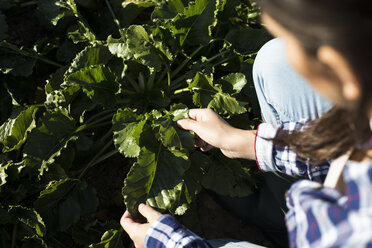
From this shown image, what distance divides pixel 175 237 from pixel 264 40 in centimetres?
83

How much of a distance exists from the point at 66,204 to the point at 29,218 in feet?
0.40

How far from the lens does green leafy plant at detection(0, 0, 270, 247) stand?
1.41 metres

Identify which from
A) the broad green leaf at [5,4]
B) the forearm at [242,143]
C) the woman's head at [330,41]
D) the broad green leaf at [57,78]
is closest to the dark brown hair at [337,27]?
the woman's head at [330,41]

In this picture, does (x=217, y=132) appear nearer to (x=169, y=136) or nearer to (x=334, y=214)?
(x=169, y=136)

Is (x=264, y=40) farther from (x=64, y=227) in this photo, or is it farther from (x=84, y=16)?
(x=64, y=227)

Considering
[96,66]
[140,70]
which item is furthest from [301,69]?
[140,70]

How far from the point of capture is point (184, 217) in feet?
5.48

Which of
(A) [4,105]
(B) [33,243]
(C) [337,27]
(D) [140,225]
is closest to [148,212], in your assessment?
(D) [140,225]

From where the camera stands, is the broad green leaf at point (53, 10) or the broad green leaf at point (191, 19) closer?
the broad green leaf at point (191, 19)

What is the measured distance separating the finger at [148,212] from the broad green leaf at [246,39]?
64cm

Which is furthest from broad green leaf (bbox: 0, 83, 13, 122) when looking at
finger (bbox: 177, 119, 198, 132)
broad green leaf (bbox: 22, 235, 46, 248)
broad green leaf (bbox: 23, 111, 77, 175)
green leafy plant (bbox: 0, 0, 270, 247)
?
finger (bbox: 177, 119, 198, 132)

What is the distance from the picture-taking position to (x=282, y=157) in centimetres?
118

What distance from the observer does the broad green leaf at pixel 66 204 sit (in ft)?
4.93

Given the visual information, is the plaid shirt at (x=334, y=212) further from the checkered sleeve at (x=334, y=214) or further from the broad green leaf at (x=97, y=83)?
the broad green leaf at (x=97, y=83)
